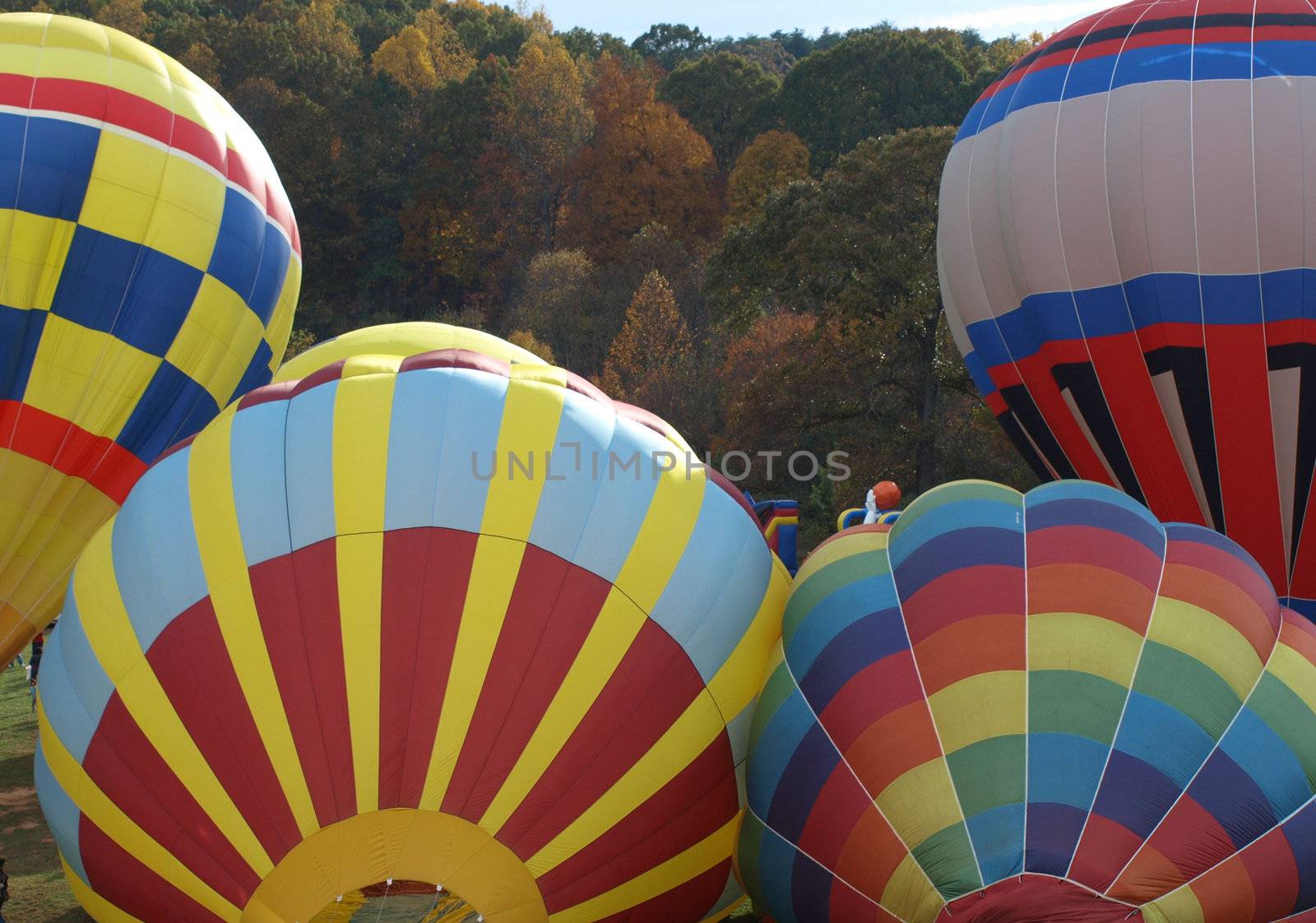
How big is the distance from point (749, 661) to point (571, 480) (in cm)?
95

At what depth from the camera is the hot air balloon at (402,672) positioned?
4188mm

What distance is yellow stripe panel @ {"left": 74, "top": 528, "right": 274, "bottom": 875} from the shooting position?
4.17 m

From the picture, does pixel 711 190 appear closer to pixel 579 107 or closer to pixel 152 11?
pixel 579 107

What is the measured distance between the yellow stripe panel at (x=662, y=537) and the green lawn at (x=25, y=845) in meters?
3.11

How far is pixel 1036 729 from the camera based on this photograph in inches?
159

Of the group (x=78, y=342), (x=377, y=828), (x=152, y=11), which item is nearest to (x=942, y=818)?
(x=377, y=828)

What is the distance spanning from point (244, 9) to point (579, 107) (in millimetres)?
12168

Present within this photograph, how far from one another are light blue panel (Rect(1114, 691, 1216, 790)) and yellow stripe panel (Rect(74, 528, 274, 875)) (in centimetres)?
274

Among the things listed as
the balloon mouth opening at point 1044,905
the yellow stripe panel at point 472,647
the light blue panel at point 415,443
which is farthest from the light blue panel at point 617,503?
the balloon mouth opening at point 1044,905

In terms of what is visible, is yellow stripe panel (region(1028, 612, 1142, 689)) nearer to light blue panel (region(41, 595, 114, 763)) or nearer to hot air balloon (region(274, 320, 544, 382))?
hot air balloon (region(274, 320, 544, 382))

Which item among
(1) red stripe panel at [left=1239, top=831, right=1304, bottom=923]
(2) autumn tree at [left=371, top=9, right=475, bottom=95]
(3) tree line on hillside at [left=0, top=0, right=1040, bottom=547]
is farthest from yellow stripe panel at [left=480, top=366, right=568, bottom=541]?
(2) autumn tree at [left=371, top=9, right=475, bottom=95]

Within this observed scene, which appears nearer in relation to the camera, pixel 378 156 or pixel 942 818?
pixel 942 818

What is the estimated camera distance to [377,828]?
4.16 meters

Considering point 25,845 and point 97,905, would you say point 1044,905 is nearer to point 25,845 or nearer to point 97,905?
point 97,905
